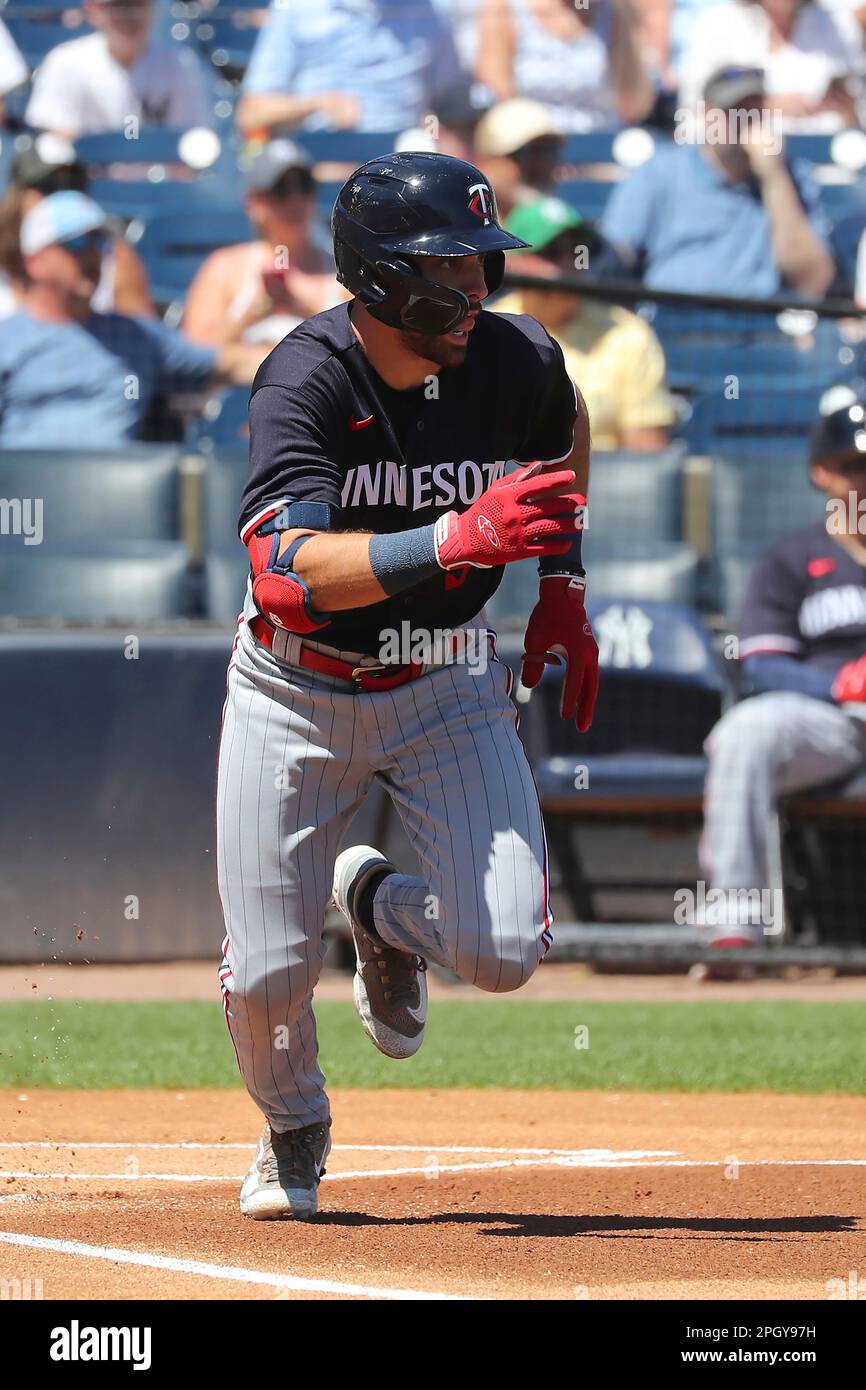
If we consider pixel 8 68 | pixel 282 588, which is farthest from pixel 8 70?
pixel 282 588

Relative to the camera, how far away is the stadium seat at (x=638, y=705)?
27.7 feet

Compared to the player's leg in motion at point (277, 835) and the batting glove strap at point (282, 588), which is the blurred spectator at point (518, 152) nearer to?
the player's leg in motion at point (277, 835)

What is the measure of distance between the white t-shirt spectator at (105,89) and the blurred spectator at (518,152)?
214 centimetres

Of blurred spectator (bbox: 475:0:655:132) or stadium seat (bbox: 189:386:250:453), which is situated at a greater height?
blurred spectator (bbox: 475:0:655:132)

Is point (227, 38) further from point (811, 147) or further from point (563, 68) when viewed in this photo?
point (811, 147)

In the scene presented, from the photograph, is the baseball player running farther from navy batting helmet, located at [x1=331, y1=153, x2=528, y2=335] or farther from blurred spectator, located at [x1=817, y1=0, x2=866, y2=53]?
blurred spectator, located at [x1=817, y1=0, x2=866, y2=53]

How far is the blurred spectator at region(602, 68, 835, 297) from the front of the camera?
10695 millimetres

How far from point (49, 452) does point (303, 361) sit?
17.6ft

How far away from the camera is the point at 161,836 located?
8188mm

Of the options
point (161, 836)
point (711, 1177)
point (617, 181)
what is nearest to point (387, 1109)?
point (711, 1177)

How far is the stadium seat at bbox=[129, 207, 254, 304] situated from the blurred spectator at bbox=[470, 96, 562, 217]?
1.44 m

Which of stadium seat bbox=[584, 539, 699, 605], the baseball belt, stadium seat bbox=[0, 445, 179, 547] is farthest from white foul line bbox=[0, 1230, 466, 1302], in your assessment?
stadium seat bbox=[584, 539, 699, 605]

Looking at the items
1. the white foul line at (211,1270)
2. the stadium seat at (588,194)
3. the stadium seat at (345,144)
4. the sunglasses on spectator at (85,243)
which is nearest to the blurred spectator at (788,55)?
the stadium seat at (588,194)

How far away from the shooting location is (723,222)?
35.2 feet
